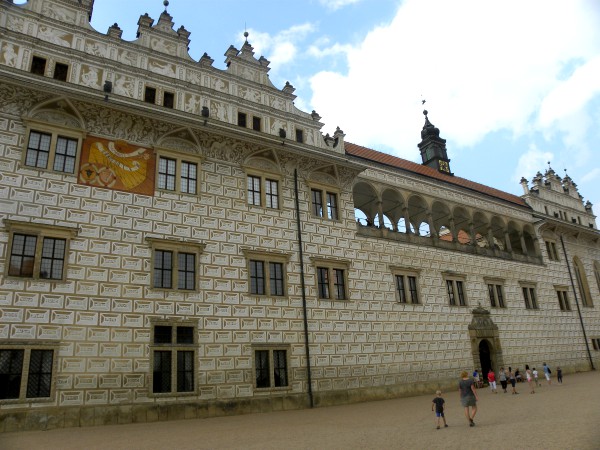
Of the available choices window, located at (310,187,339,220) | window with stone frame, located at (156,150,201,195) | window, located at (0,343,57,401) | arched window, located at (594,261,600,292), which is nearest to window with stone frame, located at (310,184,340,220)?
window, located at (310,187,339,220)

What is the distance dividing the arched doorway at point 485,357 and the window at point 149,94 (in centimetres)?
1899

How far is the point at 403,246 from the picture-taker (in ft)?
74.4

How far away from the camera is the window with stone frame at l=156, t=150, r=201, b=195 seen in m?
16.8

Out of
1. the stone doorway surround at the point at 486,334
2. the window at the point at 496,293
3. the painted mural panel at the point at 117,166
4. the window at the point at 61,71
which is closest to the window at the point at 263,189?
the painted mural panel at the point at 117,166

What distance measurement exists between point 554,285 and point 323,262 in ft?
60.9

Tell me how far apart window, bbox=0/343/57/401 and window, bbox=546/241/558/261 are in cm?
2924

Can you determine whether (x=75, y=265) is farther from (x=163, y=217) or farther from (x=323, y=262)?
(x=323, y=262)

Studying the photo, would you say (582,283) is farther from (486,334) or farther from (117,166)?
(117,166)

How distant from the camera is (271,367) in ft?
54.5

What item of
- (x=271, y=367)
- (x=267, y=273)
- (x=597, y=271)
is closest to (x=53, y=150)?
(x=267, y=273)

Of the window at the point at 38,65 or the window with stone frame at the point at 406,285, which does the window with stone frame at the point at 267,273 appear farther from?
the window at the point at 38,65

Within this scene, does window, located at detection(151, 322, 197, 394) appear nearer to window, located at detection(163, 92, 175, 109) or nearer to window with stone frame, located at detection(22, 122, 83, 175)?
window with stone frame, located at detection(22, 122, 83, 175)

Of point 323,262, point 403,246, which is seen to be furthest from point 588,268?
point 323,262

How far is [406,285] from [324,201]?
18.1ft
